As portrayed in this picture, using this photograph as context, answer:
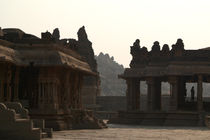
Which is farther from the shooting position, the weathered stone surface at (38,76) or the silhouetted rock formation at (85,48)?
the silhouetted rock formation at (85,48)

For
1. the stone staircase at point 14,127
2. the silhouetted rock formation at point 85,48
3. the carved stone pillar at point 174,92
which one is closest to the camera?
the stone staircase at point 14,127

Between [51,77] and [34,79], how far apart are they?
3.09 ft

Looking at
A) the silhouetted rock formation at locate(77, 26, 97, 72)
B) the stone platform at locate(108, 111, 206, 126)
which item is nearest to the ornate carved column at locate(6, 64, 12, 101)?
the stone platform at locate(108, 111, 206, 126)

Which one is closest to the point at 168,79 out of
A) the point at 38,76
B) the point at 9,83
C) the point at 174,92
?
the point at 174,92

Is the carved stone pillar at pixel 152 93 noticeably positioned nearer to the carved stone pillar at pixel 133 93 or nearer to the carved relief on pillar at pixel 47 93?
the carved stone pillar at pixel 133 93

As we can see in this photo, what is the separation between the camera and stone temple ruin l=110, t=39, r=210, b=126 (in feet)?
120

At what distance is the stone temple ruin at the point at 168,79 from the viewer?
120ft

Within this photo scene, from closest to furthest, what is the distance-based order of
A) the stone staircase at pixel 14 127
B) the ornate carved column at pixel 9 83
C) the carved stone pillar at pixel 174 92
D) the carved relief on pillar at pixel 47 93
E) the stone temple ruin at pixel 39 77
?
the stone staircase at pixel 14 127
the ornate carved column at pixel 9 83
the stone temple ruin at pixel 39 77
the carved relief on pillar at pixel 47 93
the carved stone pillar at pixel 174 92

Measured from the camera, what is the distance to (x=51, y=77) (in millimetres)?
26359

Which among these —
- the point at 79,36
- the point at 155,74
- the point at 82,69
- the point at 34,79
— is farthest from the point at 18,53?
the point at 79,36

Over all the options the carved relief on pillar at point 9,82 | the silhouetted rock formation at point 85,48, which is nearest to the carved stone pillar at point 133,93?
the carved relief on pillar at point 9,82

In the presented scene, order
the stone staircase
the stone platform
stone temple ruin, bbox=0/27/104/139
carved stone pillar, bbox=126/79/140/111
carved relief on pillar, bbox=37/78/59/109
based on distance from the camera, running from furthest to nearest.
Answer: carved stone pillar, bbox=126/79/140/111
the stone platform
carved relief on pillar, bbox=37/78/59/109
stone temple ruin, bbox=0/27/104/139
the stone staircase

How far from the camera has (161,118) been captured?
3738 centimetres

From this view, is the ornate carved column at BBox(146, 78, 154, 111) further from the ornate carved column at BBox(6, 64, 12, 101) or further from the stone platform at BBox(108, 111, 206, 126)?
the ornate carved column at BBox(6, 64, 12, 101)
